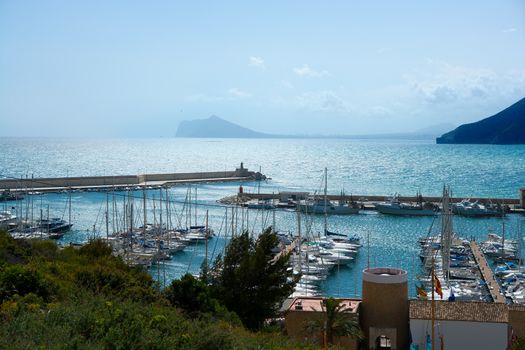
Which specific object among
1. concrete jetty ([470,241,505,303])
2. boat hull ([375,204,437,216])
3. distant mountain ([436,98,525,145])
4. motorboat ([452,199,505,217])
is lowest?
concrete jetty ([470,241,505,303])

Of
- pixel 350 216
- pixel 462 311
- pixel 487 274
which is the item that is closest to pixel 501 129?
pixel 350 216

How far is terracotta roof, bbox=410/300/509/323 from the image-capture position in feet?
55.8

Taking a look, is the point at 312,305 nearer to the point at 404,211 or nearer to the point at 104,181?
the point at 404,211

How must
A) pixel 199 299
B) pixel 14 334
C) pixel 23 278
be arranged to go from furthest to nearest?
pixel 199 299
pixel 23 278
pixel 14 334

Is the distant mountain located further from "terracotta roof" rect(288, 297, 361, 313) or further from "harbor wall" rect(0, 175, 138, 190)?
"terracotta roof" rect(288, 297, 361, 313)

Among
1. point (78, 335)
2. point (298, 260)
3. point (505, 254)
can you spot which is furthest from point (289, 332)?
point (505, 254)

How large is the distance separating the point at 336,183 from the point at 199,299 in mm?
74128

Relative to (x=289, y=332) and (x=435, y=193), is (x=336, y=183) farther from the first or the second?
(x=289, y=332)

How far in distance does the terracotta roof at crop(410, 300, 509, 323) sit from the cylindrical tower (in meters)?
0.47

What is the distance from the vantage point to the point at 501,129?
178750 millimetres

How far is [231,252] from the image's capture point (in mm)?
20797

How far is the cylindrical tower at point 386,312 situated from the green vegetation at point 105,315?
119 inches

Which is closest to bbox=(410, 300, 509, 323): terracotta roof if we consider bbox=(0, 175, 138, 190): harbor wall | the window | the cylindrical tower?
the cylindrical tower

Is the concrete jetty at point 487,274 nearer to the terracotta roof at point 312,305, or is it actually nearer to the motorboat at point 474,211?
the terracotta roof at point 312,305
